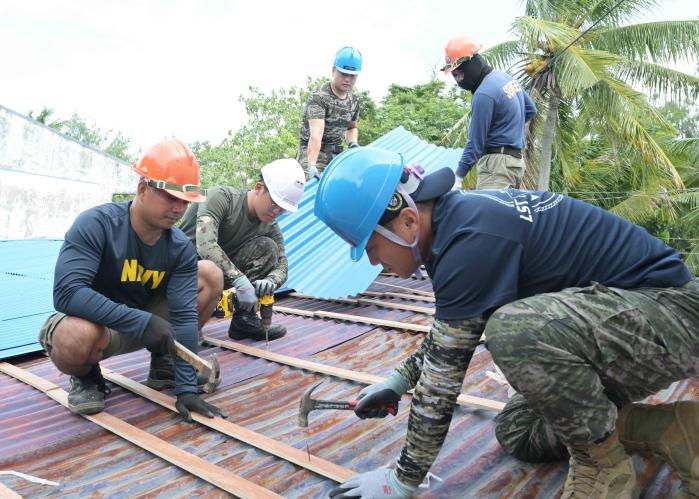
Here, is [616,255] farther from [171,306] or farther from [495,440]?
[171,306]

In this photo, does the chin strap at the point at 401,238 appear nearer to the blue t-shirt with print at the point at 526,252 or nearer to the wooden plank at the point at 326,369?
the blue t-shirt with print at the point at 526,252

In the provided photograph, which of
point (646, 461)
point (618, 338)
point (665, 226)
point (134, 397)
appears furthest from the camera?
point (665, 226)

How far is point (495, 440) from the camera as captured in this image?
2295 mm

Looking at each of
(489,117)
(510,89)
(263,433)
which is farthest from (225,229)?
(510,89)

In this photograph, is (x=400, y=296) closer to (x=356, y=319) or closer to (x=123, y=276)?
(x=356, y=319)

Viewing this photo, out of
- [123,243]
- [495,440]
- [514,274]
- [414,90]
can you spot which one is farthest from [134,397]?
[414,90]

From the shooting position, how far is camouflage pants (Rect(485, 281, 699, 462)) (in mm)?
1610

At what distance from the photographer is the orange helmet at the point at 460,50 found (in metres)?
4.35

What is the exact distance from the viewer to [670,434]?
1791mm

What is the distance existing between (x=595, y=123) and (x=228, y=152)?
13919 mm

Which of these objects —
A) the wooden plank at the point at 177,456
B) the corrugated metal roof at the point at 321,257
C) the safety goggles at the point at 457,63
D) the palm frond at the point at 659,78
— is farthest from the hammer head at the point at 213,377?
the palm frond at the point at 659,78

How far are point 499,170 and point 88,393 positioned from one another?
3.31 metres

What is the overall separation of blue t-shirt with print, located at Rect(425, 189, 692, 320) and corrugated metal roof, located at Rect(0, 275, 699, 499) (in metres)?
0.73

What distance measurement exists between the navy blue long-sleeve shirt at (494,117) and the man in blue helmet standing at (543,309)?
8.56ft
